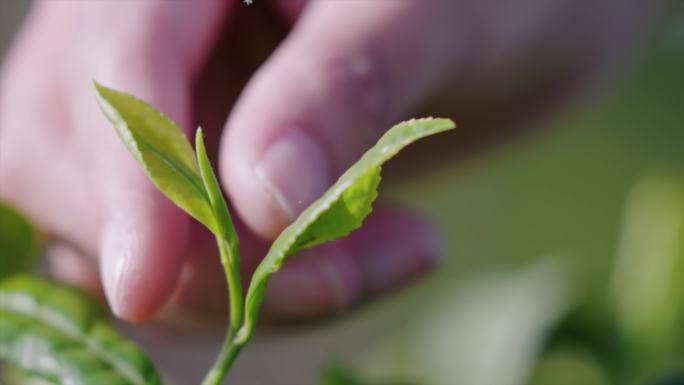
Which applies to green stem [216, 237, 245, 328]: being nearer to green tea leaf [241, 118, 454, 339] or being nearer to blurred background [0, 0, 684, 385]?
green tea leaf [241, 118, 454, 339]

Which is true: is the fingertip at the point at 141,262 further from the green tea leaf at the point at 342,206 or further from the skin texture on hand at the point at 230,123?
the green tea leaf at the point at 342,206

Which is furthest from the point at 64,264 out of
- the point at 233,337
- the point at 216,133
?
the point at 233,337

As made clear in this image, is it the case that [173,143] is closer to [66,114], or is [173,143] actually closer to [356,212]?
[356,212]

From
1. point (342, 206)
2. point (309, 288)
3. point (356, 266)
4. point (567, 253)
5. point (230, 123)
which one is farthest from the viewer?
point (567, 253)

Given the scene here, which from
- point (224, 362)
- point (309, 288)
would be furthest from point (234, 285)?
point (309, 288)

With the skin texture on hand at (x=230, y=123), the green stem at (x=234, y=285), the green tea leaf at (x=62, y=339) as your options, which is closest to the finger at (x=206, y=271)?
the skin texture on hand at (x=230, y=123)

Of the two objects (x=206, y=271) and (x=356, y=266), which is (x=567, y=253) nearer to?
(x=356, y=266)

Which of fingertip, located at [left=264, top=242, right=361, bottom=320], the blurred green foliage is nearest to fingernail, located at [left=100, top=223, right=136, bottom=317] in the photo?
fingertip, located at [left=264, top=242, right=361, bottom=320]
